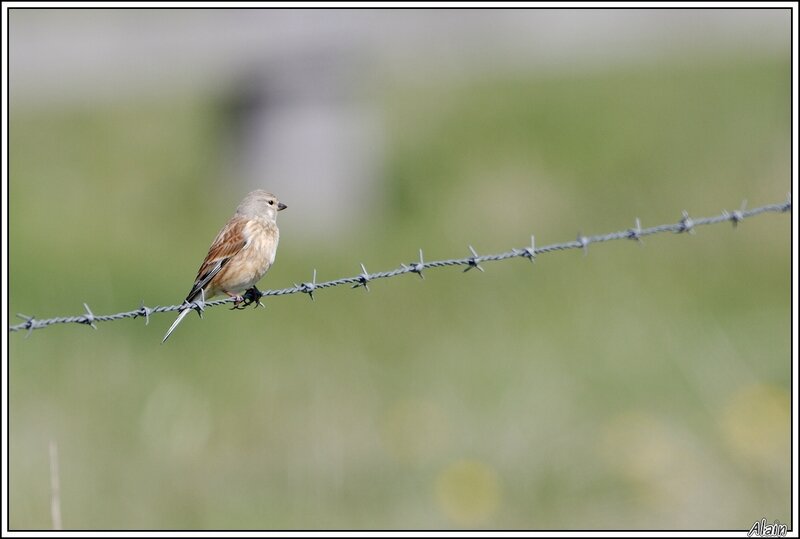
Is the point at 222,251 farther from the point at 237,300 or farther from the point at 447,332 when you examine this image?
the point at 447,332

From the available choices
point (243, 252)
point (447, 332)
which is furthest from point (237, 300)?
point (447, 332)

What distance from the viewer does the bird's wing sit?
18.9ft

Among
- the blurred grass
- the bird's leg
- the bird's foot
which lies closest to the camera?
the bird's foot

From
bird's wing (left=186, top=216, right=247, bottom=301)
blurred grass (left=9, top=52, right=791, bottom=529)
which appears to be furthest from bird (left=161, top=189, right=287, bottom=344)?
blurred grass (left=9, top=52, right=791, bottom=529)

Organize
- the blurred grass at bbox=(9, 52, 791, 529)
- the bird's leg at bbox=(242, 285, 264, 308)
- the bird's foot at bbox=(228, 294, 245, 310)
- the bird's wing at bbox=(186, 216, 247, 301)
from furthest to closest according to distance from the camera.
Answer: the blurred grass at bbox=(9, 52, 791, 529)
the bird's leg at bbox=(242, 285, 264, 308)
the bird's wing at bbox=(186, 216, 247, 301)
the bird's foot at bbox=(228, 294, 245, 310)

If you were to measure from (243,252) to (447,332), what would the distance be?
5.02 m

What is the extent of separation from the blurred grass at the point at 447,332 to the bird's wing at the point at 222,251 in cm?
206

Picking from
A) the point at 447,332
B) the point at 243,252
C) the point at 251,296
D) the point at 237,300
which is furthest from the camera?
the point at 447,332

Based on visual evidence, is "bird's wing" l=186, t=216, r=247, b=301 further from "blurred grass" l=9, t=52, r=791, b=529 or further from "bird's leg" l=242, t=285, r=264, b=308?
"blurred grass" l=9, t=52, r=791, b=529

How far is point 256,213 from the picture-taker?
232 inches

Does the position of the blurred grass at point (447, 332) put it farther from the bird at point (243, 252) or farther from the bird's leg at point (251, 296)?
the bird at point (243, 252)

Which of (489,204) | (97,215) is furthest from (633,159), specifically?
(97,215)

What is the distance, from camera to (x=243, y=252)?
579cm

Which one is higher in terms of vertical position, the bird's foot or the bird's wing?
the bird's wing
